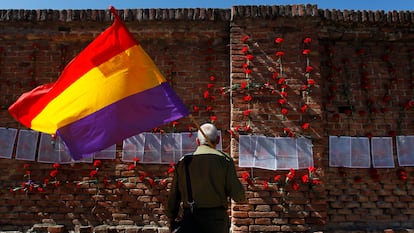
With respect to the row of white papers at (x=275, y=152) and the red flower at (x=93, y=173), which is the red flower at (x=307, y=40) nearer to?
the row of white papers at (x=275, y=152)

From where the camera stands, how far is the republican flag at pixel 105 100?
357 cm

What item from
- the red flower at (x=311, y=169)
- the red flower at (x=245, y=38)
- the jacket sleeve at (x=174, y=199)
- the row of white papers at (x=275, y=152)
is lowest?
the jacket sleeve at (x=174, y=199)

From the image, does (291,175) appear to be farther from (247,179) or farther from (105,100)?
(105,100)

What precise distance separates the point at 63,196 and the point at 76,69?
2314mm

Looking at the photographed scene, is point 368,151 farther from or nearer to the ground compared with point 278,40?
nearer to the ground

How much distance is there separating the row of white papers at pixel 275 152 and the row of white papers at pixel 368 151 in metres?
0.47

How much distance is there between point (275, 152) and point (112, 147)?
2.17 meters

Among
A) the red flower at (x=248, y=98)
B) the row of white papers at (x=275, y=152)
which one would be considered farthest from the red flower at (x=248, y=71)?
the row of white papers at (x=275, y=152)

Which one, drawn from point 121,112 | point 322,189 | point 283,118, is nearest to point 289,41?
point 283,118

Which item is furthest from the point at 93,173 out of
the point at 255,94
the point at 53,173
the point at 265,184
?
the point at 255,94

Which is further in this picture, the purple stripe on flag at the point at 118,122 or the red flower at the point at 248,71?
the red flower at the point at 248,71

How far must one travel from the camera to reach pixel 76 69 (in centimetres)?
374

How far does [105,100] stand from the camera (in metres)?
3.61

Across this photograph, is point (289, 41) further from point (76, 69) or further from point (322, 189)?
point (76, 69)
